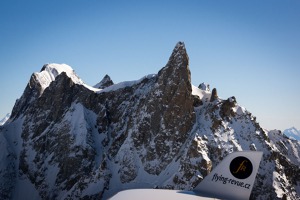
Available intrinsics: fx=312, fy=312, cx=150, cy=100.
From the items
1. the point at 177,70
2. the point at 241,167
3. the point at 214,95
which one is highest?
the point at 177,70

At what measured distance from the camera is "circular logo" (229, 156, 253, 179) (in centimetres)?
3179

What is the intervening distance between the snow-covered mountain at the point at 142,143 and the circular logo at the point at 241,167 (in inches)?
3592

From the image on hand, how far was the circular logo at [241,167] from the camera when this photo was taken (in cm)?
3179

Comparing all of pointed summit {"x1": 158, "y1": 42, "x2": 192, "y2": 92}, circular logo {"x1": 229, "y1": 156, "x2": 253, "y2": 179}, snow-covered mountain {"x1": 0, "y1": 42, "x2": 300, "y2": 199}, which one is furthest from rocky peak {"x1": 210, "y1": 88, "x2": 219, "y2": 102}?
circular logo {"x1": 229, "y1": 156, "x2": 253, "y2": 179}

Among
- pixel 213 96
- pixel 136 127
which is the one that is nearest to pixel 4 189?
pixel 136 127

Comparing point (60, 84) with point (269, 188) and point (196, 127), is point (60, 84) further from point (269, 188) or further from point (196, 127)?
point (269, 188)

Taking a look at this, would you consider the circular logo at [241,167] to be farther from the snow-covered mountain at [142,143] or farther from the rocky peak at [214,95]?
the rocky peak at [214,95]

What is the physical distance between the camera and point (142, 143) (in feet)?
491

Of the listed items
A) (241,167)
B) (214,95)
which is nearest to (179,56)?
(214,95)

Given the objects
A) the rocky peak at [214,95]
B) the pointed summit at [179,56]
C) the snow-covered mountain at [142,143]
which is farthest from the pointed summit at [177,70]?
the rocky peak at [214,95]

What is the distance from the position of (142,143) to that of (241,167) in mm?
118946

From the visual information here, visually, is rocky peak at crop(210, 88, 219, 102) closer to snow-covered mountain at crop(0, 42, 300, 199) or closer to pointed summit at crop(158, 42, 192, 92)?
snow-covered mountain at crop(0, 42, 300, 199)

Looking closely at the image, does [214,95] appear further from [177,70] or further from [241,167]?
[241,167]

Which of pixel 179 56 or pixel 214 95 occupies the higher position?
pixel 179 56
